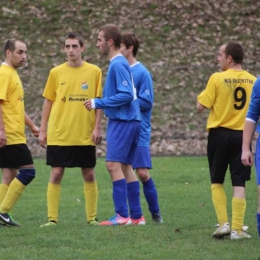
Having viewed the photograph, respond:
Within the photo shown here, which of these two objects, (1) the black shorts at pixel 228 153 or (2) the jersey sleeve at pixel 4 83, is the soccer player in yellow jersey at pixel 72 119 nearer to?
(2) the jersey sleeve at pixel 4 83

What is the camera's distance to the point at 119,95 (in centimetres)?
855

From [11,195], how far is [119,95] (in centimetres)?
166

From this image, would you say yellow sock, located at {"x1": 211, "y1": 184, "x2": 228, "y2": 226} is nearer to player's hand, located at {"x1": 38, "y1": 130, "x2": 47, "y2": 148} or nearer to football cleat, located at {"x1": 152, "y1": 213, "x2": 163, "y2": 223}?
football cleat, located at {"x1": 152, "y1": 213, "x2": 163, "y2": 223}

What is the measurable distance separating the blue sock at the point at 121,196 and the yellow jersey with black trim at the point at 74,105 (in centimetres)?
54

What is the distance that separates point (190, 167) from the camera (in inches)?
658

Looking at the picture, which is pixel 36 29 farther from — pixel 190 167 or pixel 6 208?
pixel 6 208

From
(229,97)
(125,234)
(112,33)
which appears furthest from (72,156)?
(229,97)

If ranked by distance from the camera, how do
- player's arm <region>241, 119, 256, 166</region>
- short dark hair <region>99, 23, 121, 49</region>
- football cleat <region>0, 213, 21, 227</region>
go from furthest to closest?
1. football cleat <region>0, 213, 21, 227</region>
2. short dark hair <region>99, 23, 121, 49</region>
3. player's arm <region>241, 119, 256, 166</region>

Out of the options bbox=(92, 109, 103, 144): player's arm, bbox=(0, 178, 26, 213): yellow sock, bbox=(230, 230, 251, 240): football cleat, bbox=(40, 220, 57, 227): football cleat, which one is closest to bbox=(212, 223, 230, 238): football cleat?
bbox=(230, 230, 251, 240): football cleat

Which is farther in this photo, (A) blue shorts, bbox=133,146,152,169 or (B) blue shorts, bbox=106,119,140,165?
(A) blue shorts, bbox=133,146,152,169

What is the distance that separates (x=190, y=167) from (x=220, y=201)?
27.8ft

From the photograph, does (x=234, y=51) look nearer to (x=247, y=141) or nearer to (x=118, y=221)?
(x=247, y=141)

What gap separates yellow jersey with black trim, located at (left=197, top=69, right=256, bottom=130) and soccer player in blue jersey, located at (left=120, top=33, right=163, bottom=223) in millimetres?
1226

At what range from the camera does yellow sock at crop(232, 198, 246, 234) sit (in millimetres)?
8023
